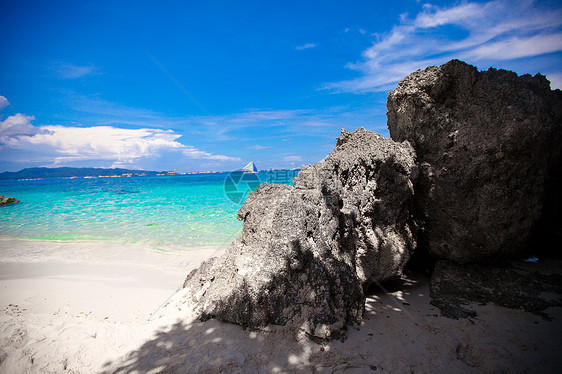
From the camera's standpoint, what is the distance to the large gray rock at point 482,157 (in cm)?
389

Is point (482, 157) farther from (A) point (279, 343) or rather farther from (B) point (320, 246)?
(A) point (279, 343)

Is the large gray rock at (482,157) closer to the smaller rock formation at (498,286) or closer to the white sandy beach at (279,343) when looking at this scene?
the smaller rock formation at (498,286)

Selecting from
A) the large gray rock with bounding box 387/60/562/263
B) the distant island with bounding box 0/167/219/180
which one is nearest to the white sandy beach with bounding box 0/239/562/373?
the large gray rock with bounding box 387/60/562/263

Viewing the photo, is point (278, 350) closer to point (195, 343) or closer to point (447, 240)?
point (195, 343)

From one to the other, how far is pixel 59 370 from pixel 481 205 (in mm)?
6173

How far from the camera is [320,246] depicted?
345 cm

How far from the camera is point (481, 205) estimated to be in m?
4.12

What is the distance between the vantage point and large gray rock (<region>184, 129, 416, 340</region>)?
3.16m

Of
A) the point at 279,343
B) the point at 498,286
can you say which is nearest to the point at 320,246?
the point at 279,343

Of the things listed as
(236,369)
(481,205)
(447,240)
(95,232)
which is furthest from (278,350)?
(95,232)

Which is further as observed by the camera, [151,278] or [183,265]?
[183,265]

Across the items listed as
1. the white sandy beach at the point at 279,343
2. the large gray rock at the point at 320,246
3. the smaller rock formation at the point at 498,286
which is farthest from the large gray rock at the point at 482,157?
the white sandy beach at the point at 279,343

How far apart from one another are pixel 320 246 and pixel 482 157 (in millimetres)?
3004

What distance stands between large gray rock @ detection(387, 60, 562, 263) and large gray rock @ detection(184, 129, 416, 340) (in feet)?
1.64
